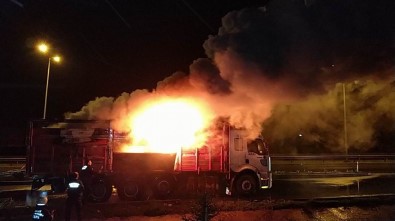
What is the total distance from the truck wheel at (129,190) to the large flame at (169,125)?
141 centimetres

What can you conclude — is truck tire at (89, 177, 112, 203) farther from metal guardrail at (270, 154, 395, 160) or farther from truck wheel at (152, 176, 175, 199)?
metal guardrail at (270, 154, 395, 160)

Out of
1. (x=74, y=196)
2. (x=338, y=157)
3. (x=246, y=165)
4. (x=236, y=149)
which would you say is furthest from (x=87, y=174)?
(x=338, y=157)

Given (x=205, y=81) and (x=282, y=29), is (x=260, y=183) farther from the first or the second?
(x=282, y=29)

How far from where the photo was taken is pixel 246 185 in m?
16.9

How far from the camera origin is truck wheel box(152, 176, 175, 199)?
1617cm

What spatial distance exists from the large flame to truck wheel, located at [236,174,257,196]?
2319mm

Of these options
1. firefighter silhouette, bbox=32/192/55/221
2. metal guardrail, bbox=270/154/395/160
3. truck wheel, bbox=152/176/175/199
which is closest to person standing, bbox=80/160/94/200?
truck wheel, bbox=152/176/175/199

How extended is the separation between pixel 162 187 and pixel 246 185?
3571 mm

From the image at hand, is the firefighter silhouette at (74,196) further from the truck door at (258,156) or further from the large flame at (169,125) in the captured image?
the truck door at (258,156)

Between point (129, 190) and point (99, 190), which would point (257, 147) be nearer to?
point (129, 190)

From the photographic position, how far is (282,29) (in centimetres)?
1398

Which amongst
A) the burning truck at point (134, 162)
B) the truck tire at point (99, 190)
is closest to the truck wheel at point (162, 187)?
the burning truck at point (134, 162)

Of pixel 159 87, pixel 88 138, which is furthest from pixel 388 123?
pixel 88 138

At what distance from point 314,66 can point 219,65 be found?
3.56m
